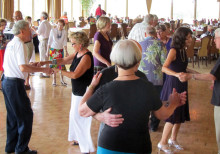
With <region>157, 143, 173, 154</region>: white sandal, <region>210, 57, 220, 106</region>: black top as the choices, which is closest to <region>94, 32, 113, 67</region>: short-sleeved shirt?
<region>157, 143, 173, 154</region>: white sandal

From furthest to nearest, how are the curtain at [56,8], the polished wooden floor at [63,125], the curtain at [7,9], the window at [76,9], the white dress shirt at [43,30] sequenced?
1. the window at [76,9]
2. the curtain at [56,8]
3. the curtain at [7,9]
4. the white dress shirt at [43,30]
5. the polished wooden floor at [63,125]

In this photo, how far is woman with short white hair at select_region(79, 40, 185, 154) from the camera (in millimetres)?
1823

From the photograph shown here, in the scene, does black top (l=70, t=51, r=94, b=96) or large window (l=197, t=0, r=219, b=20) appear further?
large window (l=197, t=0, r=219, b=20)

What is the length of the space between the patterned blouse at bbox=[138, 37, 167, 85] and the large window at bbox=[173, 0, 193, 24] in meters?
18.5

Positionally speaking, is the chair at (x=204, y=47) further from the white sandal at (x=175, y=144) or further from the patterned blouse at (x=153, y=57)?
the white sandal at (x=175, y=144)

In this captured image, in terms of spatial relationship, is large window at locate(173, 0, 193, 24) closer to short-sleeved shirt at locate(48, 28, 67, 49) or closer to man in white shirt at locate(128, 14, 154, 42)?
short-sleeved shirt at locate(48, 28, 67, 49)

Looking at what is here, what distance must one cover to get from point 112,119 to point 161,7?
2083 centimetres

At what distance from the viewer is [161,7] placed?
858 inches

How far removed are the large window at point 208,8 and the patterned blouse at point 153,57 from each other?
1862 cm

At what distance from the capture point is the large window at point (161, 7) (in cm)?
2156

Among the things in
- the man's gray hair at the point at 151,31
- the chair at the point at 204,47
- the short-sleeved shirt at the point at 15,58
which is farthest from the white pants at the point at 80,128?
the chair at the point at 204,47

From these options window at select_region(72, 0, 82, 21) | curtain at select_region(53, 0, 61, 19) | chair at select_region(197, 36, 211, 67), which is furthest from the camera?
window at select_region(72, 0, 82, 21)

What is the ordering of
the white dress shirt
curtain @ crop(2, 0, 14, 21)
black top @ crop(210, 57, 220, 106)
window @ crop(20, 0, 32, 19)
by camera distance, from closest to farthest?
black top @ crop(210, 57, 220, 106) → the white dress shirt → curtain @ crop(2, 0, 14, 21) → window @ crop(20, 0, 32, 19)

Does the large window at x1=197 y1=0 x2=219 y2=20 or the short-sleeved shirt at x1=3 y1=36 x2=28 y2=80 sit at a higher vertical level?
the large window at x1=197 y1=0 x2=219 y2=20
